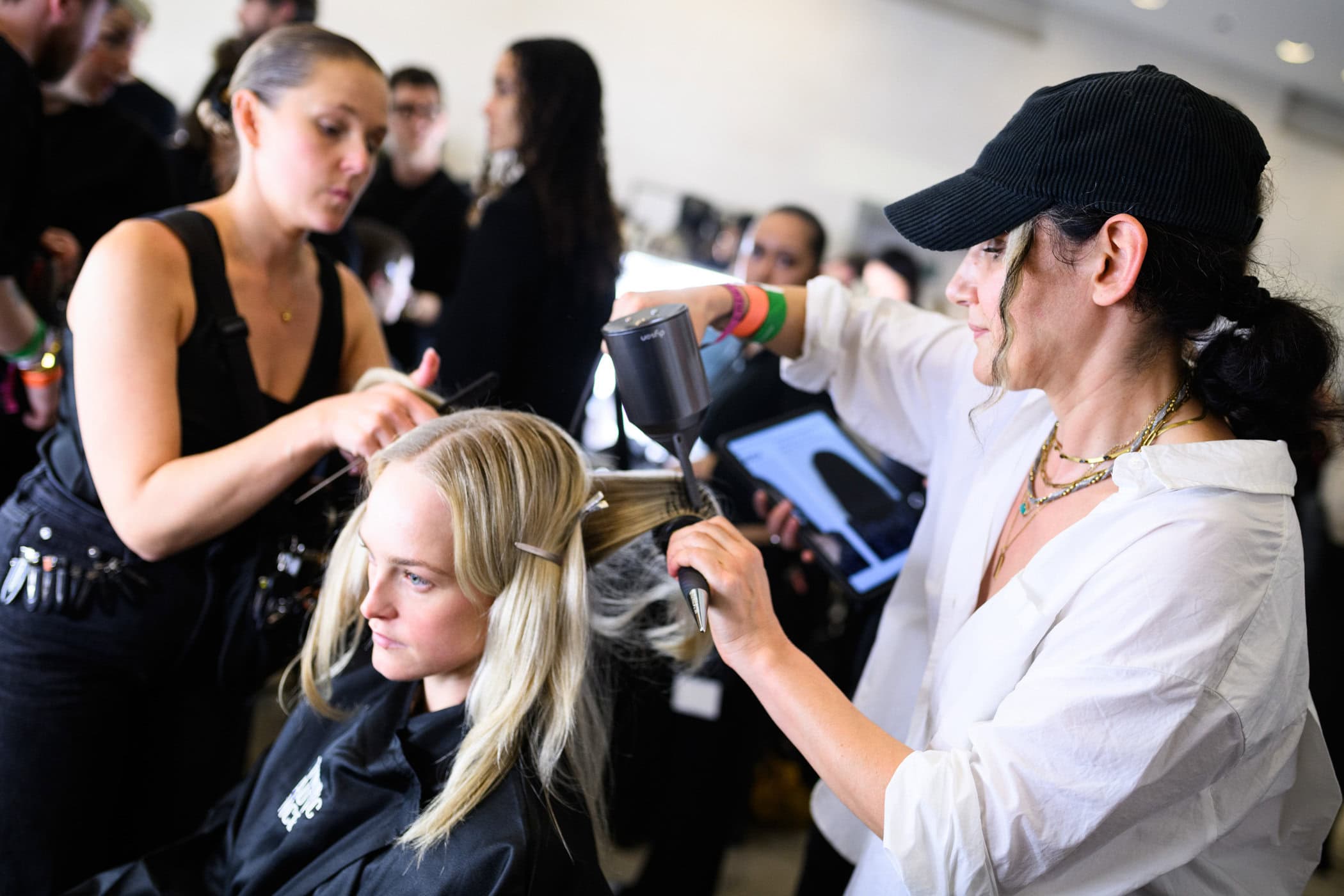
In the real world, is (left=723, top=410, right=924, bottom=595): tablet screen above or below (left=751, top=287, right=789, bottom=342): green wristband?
below

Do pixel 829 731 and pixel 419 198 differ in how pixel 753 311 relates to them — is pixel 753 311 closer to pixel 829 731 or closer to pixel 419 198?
pixel 829 731

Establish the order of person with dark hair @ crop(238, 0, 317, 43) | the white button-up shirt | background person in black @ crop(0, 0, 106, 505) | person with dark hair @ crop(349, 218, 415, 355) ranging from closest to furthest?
the white button-up shirt, background person in black @ crop(0, 0, 106, 505), person with dark hair @ crop(238, 0, 317, 43), person with dark hair @ crop(349, 218, 415, 355)

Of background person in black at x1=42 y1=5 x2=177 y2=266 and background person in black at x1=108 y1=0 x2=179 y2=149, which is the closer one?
background person in black at x1=42 y1=5 x2=177 y2=266

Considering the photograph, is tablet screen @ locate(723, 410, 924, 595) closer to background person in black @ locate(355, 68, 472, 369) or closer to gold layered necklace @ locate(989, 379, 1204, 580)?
gold layered necklace @ locate(989, 379, 1204, 580)

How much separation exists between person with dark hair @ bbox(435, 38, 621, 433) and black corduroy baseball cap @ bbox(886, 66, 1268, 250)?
2.18 ft

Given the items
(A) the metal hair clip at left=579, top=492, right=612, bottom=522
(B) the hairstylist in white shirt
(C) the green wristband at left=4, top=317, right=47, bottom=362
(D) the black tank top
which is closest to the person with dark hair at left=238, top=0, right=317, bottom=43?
(C) the green wristband at left=4, top=317, right=47, bottom=362

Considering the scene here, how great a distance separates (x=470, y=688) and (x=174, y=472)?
417mm

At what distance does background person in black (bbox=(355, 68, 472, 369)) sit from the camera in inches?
115

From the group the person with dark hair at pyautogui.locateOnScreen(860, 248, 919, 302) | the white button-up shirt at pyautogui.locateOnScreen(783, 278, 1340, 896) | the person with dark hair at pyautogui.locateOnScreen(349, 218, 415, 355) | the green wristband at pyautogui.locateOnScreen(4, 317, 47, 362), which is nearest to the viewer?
the white button-up shirt at pyautogui.locateOnScreen(783, 278, 1340, 896)

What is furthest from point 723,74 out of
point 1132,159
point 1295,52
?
point 1132,159

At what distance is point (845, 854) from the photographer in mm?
1352

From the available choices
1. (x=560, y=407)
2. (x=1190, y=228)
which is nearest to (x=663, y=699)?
(x=560, y=407)

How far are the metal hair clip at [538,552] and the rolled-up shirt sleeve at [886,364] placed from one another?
1.52ft

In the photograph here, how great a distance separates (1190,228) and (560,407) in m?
0.83
